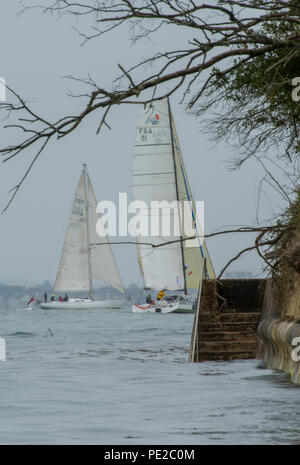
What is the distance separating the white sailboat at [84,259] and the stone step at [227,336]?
185ft

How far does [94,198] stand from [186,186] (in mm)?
15446

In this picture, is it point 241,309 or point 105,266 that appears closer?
point 241,309

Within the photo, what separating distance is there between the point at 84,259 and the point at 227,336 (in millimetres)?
61539

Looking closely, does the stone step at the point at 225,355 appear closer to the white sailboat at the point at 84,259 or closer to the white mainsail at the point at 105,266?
the white sailboat at the point at 84,259

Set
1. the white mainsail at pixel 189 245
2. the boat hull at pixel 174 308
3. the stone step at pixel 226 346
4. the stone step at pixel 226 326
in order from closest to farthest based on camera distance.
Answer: the stone step at pixel 226 326 → the stone step at pixel 226 346 → the white mainsail at pixel 189 245 → the boat hull at pixel 174 308

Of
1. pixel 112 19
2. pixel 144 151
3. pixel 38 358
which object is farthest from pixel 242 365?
pixel 144 151

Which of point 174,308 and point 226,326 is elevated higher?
point 226,326

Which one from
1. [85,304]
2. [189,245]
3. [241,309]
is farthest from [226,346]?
[85,304]

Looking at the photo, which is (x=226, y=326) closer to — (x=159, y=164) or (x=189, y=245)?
(x=159, y=164)

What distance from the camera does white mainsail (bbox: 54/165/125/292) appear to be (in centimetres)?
7169

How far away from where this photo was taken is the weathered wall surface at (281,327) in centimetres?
968

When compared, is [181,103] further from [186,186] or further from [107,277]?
[107,277]

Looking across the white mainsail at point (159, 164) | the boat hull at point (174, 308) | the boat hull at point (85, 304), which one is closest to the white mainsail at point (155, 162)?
the white mainsail at point (159, 164)

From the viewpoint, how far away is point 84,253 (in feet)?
242
